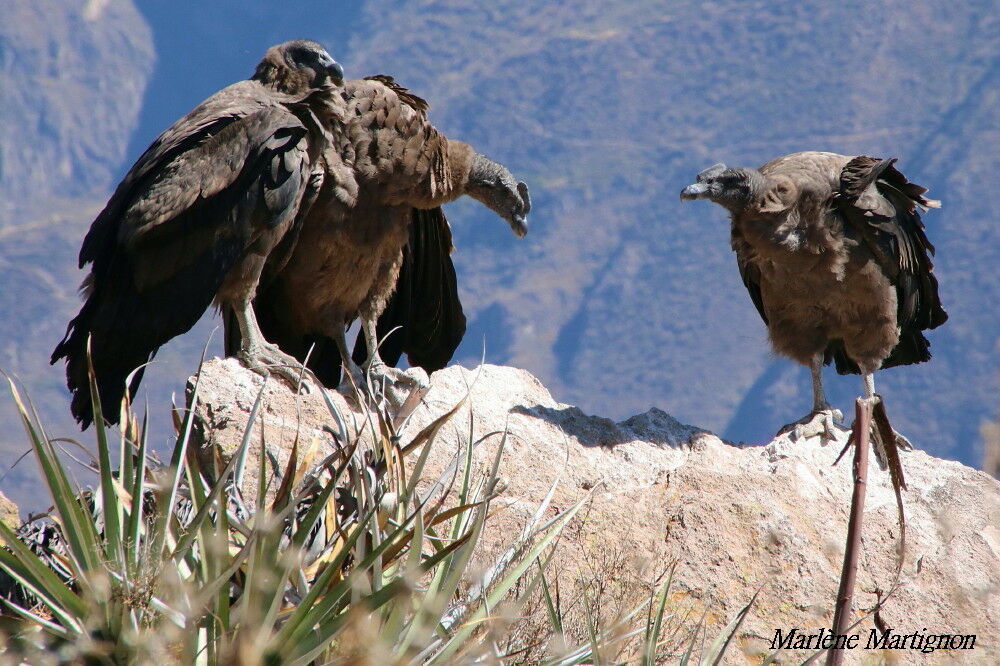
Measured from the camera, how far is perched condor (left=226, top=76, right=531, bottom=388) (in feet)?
19.6

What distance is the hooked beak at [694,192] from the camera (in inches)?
263

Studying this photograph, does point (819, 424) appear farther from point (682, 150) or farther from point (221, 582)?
point (682, 150)

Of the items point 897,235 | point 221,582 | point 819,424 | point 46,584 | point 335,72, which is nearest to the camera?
point 221,582

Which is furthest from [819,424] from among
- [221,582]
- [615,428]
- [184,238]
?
[221,582]

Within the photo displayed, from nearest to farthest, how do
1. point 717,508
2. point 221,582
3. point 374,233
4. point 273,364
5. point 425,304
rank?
point 221,582 < point 717,508 < point 273,364 < point 374,233 < point 425,304

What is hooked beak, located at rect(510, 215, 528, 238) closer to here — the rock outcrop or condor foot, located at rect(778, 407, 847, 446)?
the rock outcrop

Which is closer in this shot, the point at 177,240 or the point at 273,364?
the point at 273,364

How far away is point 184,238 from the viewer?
5434 mm

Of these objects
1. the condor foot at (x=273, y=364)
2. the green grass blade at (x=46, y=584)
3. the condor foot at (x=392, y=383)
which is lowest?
the green grass blade at (x=46, y=584)

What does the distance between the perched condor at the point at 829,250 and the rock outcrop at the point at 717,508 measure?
3.88ft

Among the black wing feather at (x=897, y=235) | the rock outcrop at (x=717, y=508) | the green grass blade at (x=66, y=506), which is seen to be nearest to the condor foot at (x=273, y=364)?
the rock outcrop at (x=717, y=508)

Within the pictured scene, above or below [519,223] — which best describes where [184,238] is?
below

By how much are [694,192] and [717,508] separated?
2.35m

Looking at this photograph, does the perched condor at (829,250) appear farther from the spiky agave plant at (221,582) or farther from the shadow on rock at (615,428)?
the spiky agave plant at (221,582)
